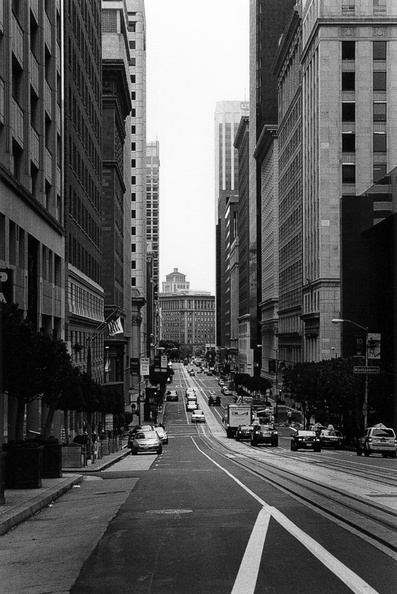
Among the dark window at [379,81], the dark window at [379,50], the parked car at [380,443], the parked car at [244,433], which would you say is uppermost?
the dark window at [379,50]

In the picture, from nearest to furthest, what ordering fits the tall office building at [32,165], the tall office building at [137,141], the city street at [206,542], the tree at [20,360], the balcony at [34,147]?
1. the city street at [206,542]
2. the tree at [20,360]
3. the tall office building at [32,165]
4. the balcony at [34,147]
5. the tall office building at [137,141]

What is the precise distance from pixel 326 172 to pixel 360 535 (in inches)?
3564

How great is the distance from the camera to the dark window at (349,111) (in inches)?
4016

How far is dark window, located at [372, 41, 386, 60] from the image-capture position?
100938 mm

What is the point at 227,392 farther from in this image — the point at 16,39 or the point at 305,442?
the point at 16,39

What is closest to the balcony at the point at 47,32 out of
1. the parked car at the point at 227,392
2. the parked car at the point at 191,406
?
the parked car at the point at 191,406

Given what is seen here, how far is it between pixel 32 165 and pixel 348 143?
63351mm

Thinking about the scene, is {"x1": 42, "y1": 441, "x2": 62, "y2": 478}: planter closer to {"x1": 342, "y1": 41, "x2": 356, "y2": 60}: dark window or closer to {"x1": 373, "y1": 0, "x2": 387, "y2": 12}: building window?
{"x1": 342, "y1": 41, "x2": 356, "y2": 60}: dark window

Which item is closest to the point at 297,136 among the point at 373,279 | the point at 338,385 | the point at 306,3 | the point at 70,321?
the point at 306,3

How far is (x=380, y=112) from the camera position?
10125 cm

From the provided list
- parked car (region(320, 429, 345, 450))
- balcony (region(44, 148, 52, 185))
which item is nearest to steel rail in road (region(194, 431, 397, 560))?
balcony (region(44, 148, 52, 185))

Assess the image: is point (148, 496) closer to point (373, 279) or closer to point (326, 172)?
point (373, 279)

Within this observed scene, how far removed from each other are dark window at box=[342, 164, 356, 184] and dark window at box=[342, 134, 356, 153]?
1.76m

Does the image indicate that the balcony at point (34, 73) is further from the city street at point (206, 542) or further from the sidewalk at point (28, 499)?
the city street at point (206, 542)
